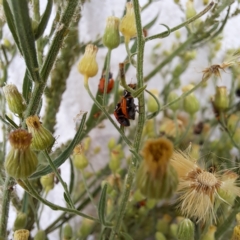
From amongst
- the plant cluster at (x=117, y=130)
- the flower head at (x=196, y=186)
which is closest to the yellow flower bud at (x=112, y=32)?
the plant cluster at (x=117, y=130)

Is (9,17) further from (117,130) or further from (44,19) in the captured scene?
Answer: (117,130)

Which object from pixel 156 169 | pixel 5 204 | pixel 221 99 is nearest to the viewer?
pixel 156 169

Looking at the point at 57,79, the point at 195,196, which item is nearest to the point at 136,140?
the point at 195,196

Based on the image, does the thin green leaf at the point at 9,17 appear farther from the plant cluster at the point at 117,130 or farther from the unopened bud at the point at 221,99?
the unopened bud at the point at 221,99

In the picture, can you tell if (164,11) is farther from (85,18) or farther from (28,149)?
(28,149)

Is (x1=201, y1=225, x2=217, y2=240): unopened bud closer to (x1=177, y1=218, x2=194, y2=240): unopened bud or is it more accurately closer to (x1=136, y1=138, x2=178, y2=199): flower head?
(x1=177, y1=218, x2=194, y2=240): unopened bud

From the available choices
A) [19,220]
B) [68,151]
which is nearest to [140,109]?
[68,151]
